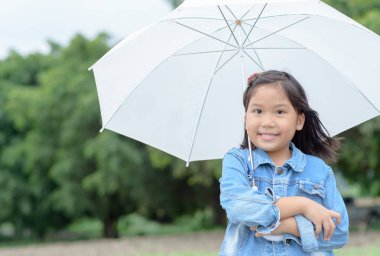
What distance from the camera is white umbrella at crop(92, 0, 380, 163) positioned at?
324 centimetres

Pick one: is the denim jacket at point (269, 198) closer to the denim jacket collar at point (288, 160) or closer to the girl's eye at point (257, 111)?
the denim jacket collar at point (288, 160)

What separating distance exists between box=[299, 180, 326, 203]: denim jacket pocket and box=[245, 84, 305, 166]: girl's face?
173 mm

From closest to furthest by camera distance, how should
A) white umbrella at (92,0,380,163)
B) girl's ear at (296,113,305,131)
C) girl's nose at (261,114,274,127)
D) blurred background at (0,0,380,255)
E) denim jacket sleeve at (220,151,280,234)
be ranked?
denim jacket sleeve at (220,151,280,234), girl's nose at (261,114,274,127), girl's ear at (296,113,305,131), white umbrella at (92,0,380,163), blurred background at (0,0,380,255)

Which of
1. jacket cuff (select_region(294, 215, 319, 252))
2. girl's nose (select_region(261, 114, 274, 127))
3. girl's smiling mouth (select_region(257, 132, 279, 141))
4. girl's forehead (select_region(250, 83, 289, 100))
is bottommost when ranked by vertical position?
jacket cuff (select_region(294, 215, 319, 252))

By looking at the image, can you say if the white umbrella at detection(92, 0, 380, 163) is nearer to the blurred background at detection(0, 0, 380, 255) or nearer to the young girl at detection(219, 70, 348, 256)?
the young girl at detection(219, 70, 348, 256)

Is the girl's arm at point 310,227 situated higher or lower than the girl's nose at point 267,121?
lower

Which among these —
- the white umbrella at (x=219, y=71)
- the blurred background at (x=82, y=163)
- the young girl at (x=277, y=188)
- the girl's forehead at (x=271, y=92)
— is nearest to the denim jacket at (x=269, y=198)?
the young girl at (x=277, y=188)

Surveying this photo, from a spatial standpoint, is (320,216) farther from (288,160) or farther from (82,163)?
(82,163)

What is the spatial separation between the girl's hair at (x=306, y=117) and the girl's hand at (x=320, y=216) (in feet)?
1.31

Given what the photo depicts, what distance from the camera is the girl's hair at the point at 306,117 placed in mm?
2531

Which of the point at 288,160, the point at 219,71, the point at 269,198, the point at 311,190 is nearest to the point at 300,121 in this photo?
the point at 288,160

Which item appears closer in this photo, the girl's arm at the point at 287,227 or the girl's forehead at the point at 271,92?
the girl's arm at the point at 287,227

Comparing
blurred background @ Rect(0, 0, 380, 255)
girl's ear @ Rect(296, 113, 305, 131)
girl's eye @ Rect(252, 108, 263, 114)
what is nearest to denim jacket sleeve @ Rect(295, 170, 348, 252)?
girl's ear @ Rect(296, 113, 305, 131)

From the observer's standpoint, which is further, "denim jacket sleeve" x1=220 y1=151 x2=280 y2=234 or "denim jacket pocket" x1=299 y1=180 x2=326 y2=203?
"denim jacket pocket" x1=299 y1=180 x2=326 y2=203
